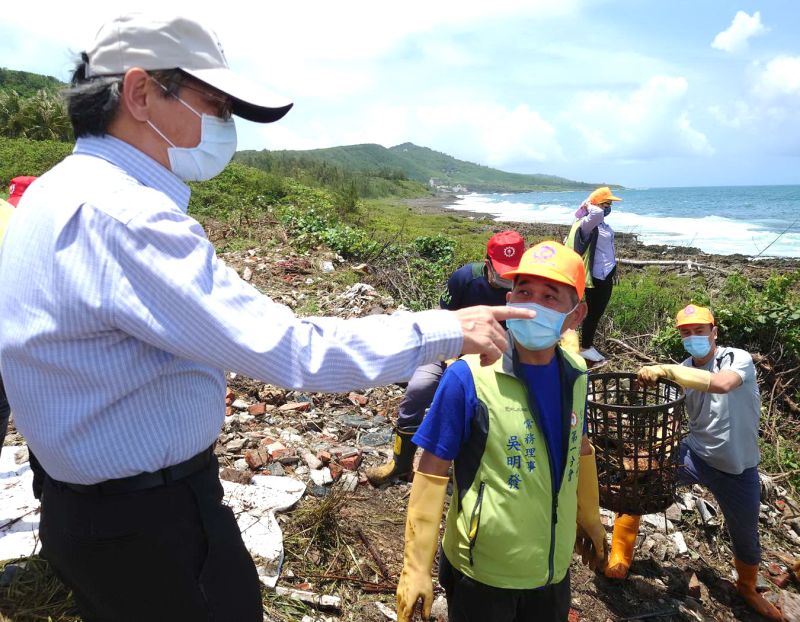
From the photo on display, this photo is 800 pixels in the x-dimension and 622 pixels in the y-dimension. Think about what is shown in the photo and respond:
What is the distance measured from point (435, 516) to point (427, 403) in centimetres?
200

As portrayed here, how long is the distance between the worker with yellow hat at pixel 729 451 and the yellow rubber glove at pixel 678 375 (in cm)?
28

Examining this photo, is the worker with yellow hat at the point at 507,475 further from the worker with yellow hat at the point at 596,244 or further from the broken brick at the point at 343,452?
the worker with yellow hat at the point at 596,244

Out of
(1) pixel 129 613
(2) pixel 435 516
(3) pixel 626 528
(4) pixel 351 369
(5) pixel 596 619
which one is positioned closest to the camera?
(4) pixel 351 369

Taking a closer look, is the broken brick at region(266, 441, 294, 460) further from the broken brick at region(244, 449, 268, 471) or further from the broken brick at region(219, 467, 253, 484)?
the broken brick at region(219, 467, 253, 484)

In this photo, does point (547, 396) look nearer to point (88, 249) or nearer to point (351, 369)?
point (351, 369)

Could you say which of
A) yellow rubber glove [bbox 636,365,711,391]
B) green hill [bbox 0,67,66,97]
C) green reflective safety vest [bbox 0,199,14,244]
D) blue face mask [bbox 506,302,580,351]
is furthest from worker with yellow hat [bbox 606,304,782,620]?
green hill [bbox 0,67,66,97]

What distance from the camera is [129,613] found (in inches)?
55.3

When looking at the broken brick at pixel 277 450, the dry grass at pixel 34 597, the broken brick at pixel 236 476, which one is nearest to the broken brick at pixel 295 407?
the broken brick at pixel 277 450

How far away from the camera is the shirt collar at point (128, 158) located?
129 centimetres

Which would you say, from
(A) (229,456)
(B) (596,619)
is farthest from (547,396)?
(A) (229,456)

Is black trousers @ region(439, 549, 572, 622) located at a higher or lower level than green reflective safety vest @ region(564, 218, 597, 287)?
lower

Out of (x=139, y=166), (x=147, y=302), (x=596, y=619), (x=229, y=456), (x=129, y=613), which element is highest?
(x=139, y=166)

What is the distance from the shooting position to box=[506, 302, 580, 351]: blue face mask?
80.0 inches

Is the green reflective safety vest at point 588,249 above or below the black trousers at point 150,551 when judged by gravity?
above
